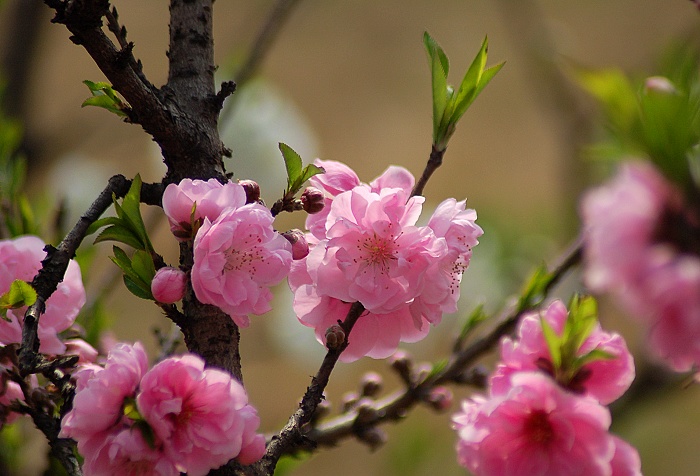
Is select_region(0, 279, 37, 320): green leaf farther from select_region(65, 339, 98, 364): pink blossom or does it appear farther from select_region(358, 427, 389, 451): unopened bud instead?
select_region(358, 427, 389, 451): unopened bud

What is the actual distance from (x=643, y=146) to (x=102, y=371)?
271 millimetres

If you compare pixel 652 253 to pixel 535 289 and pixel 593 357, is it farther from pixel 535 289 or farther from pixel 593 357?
pixel 535 289

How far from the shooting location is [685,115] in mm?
286

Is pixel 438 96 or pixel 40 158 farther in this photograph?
pixel 40 158

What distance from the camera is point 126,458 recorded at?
1.27 ft

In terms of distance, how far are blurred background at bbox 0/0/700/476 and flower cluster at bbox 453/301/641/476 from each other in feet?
2.36

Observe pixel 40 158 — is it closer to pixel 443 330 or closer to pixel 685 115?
pixel 443 330

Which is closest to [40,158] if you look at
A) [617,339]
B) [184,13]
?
[184,13]

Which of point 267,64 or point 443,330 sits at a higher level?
point 267,64

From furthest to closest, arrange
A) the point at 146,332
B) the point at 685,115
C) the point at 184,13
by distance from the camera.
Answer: the point at 146,332 < the point at 184,13 < the point at 685,115

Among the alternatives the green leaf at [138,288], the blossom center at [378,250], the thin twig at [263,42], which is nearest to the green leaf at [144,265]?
the green leaf at [138,288]

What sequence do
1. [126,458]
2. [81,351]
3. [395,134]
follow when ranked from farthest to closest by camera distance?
[395,134], [81,351], [126,458]

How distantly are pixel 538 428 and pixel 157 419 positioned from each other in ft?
0.64

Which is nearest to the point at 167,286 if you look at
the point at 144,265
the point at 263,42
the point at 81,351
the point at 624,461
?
the point at 144,265
